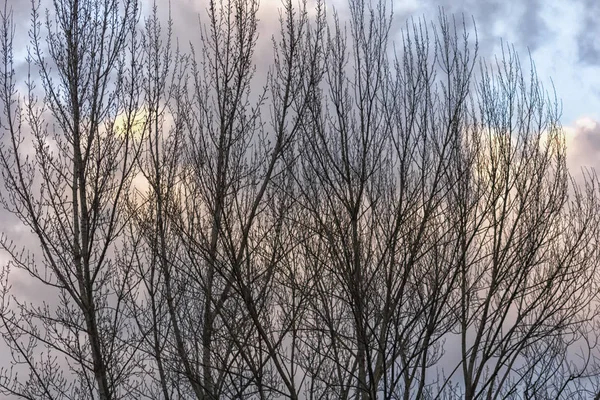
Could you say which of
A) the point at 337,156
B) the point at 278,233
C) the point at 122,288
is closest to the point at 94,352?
the point at 122,288

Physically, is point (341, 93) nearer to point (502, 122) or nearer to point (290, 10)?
point (290, 10)

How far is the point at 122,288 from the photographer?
315 inches

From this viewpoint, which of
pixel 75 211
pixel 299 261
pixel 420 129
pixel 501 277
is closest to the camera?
pixel 420 129

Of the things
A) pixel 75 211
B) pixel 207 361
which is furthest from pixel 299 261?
pixel 75 211

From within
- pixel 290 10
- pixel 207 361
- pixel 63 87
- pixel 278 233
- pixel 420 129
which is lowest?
pixel 207 361

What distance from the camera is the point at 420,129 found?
525 centimetres

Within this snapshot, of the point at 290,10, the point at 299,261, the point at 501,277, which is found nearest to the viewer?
the point at 501,277

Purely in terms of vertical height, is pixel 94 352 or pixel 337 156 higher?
→ pixel 337 156

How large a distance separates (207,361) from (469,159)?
3000 mm

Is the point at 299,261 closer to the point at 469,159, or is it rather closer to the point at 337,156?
the point at 337,156

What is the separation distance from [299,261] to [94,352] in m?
2.32

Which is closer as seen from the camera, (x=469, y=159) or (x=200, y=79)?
(x=469, y=159)

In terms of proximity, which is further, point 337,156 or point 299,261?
point 299,261

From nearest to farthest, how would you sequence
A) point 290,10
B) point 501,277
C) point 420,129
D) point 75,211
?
point 420,129 < point 501,277 < point 290,10 < point 75,211
